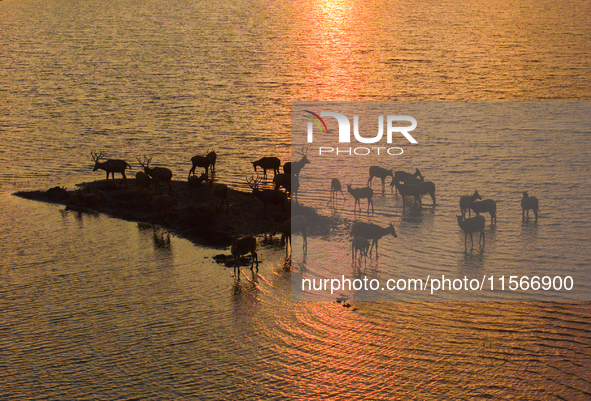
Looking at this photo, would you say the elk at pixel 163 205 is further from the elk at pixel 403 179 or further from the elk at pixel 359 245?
the elk at pixel 403 179

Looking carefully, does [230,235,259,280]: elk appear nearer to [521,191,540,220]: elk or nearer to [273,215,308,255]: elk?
[273,215,308,255]: elk

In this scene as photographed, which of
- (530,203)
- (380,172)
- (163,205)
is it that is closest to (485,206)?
(530,203)

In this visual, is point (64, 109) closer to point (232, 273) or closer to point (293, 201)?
point (293, 201)

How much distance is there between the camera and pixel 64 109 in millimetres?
48125

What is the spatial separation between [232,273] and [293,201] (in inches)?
251

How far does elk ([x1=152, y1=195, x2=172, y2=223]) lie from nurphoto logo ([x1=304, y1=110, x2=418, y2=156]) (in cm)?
1295

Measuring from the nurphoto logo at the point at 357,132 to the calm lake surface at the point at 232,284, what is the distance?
93.0 inches

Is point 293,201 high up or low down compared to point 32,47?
down

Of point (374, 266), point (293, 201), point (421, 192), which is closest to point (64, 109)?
point (293, 201)

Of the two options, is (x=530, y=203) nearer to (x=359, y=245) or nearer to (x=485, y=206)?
(x=485, y=206)

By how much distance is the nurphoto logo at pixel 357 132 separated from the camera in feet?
114

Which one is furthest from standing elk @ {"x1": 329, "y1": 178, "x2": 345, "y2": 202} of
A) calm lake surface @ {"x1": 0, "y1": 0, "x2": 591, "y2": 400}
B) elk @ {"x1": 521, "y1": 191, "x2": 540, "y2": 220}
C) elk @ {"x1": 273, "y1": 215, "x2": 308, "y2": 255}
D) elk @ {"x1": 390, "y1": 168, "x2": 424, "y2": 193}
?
elk @ {"x1": 521, "y1": 191, "x2": 540, "y2": 220}

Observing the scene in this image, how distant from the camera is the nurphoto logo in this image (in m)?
34.6

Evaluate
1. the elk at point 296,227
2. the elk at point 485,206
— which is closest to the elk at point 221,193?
the elk at point 296,227
